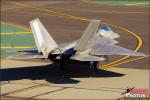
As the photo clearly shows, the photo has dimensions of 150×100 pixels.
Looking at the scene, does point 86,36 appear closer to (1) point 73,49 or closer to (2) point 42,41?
(1) point 73,49

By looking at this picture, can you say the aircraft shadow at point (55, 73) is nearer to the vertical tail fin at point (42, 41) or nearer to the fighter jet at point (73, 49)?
the fighter jet at point (73, 49)

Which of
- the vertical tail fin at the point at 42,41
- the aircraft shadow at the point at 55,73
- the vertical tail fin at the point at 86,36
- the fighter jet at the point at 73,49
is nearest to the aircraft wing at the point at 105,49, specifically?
the fighter jet at the point at 73,49

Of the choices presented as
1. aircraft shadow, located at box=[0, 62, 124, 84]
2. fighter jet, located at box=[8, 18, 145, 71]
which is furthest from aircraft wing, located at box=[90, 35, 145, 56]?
aircraft shadow, located at box=[0, 62, 124, 84]

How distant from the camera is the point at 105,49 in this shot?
37406mm

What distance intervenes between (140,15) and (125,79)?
35.3 metres

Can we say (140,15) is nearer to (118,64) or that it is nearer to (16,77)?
(118,64)

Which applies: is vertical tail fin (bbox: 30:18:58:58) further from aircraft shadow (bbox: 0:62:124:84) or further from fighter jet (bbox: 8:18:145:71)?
aircraft shadow (bbox: 0:62:124:84)

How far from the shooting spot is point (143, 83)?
34.7 m

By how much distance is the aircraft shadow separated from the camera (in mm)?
36406

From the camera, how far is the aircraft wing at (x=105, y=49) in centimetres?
3662

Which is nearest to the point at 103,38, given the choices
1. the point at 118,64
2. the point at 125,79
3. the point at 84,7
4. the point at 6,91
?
the point at 118,64

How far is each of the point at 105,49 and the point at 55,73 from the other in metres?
3.99

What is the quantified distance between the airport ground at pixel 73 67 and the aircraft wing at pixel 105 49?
5.43 ft

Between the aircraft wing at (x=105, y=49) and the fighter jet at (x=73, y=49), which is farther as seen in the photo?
the aircraft wing at (x=105, y=49)
